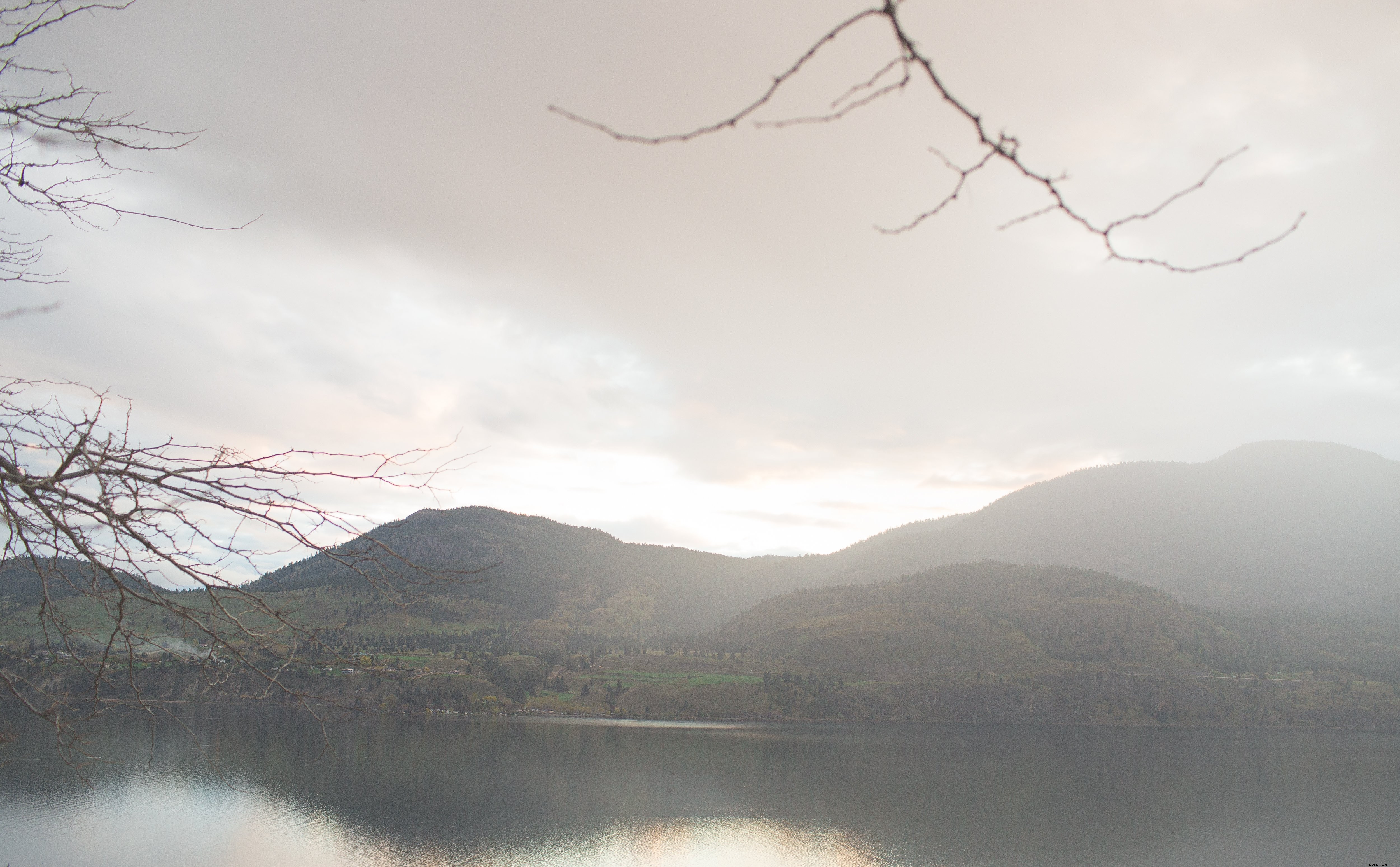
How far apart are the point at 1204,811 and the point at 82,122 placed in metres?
79.7

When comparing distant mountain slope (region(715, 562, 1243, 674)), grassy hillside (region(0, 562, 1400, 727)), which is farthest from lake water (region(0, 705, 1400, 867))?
distant mountain slope (region(715, 562, 1243, 674))

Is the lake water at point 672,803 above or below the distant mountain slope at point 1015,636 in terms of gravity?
below

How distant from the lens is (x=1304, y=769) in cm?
8400

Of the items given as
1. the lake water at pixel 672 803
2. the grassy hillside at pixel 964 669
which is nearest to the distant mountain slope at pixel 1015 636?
the grassy hillside at pixel 964 669

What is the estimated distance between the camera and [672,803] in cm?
5762

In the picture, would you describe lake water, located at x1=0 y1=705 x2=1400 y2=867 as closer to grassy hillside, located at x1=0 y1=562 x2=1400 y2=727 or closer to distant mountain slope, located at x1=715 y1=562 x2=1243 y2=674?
grassy hillside, located at x1=0 y1=562 x2=1400 y2=727

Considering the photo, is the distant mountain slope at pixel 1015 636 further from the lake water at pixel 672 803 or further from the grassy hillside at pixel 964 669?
the lake water at pixel 672 803

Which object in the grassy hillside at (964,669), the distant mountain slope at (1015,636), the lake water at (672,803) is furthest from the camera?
the distant mountain slope at (1015,636)

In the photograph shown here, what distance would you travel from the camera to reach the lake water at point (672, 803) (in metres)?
43.9

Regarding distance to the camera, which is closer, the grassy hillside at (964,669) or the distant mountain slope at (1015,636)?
the grassy hillside at (964,669)

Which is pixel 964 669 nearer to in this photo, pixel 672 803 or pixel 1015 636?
pixel 1015 636

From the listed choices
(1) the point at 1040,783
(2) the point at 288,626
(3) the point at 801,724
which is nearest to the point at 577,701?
(3) the point at 801,724

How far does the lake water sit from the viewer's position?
4391 cm

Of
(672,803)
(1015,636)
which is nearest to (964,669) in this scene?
(1015,636)
